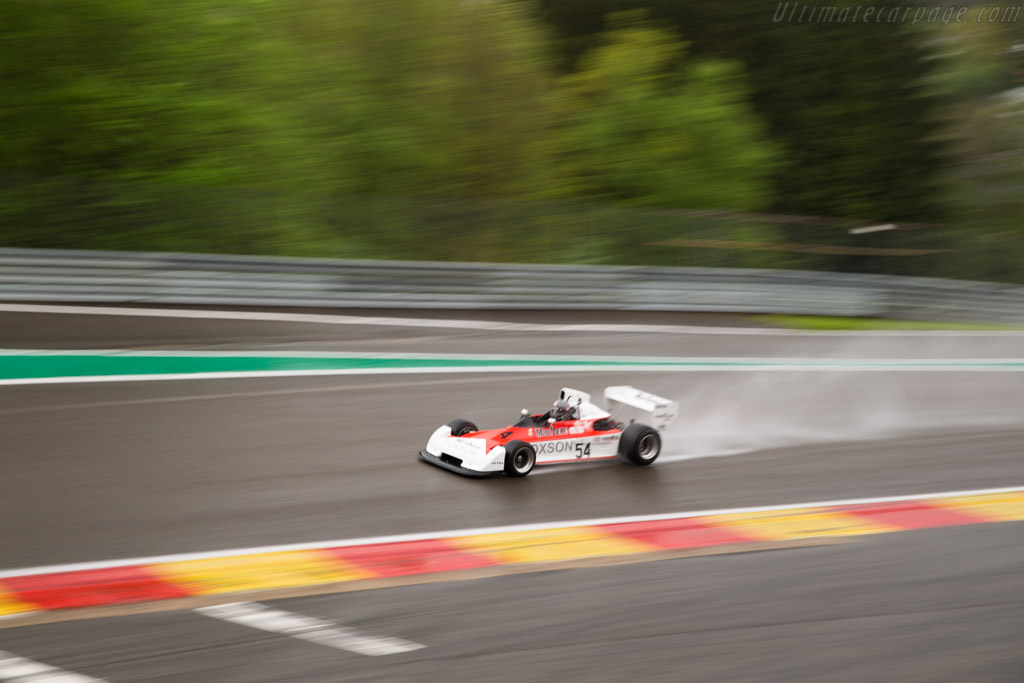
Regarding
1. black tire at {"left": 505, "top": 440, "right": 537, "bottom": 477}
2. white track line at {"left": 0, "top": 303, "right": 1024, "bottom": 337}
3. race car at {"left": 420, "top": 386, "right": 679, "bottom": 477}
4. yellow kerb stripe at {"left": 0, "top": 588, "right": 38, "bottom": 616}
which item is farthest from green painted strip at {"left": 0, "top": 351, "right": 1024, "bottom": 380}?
yellow kerb stripe at {"left": 0, "top": 588, "right": 38, "bottom": 616}

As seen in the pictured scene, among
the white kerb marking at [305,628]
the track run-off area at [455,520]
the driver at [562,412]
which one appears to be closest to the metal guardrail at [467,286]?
the track run-off area at [455,520]

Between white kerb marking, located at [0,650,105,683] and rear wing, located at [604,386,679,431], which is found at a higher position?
rear wing, located at [604,386,679,431]

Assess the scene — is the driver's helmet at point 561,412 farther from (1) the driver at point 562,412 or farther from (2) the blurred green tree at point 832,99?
(2) the blurred green tree at point 832,99

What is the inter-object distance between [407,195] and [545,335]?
8.52m

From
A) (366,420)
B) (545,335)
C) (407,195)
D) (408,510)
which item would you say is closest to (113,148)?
(407,195)

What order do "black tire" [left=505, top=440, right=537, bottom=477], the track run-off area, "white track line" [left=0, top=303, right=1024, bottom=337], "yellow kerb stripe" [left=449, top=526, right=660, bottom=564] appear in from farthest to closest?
1. "white track line" [left=0, top=303, right=1024, bottom=337]
2. "black tire" [left=505, top=440, right=537, bottom=477]
3. "yellow kerb stripe" [left=449, top=526, right=660, bottom=564]
4. the track run-off area

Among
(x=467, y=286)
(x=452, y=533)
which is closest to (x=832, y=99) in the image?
(x=467, y=286)

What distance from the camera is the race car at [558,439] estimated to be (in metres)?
8.63

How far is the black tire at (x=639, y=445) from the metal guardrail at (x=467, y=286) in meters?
6.64

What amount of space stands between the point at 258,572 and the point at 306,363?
555 cm

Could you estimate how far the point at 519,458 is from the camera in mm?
8703

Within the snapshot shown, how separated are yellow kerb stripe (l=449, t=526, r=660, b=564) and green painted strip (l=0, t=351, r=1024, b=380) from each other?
4707 mm

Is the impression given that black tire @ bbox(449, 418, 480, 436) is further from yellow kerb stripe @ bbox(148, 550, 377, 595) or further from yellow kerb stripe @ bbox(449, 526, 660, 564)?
yellow kerb stripe @ bbox(148, 550, 377, 595)

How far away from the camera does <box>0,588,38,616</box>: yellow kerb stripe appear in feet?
19.9
